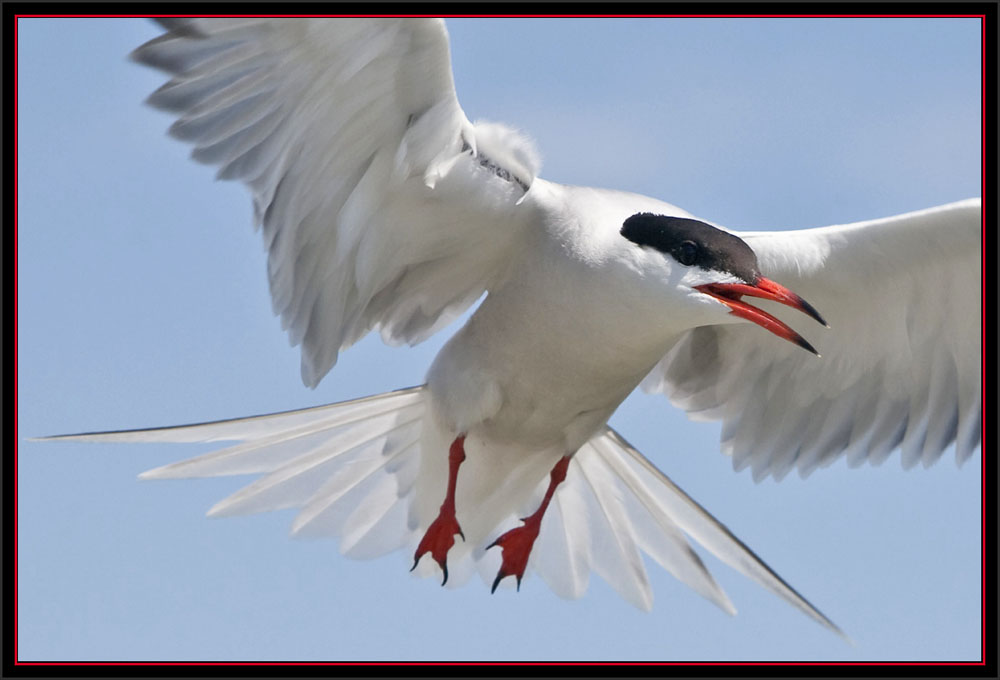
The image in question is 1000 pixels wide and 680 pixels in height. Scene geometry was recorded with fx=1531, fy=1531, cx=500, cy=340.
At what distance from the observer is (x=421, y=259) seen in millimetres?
5316

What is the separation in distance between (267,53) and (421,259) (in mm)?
1073

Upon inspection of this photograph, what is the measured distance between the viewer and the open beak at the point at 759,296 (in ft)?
15.4

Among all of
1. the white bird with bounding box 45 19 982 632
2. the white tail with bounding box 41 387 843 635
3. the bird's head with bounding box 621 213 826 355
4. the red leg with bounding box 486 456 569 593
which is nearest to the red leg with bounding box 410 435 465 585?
the white bird with bounding box 45 19 982 632

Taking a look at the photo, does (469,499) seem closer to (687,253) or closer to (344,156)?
(687,253)

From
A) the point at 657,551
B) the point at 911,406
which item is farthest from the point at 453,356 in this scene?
the point at 911,406

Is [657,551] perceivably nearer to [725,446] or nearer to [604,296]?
[725,446]

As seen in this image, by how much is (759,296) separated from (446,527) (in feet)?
4.56

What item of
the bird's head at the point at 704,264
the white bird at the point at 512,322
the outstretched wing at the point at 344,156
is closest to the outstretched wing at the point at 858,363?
the white bird at the point at 512,322

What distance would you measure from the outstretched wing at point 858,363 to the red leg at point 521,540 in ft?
2.29

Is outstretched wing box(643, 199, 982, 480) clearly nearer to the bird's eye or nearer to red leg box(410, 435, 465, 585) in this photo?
the bird's eye

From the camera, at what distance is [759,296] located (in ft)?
15.8

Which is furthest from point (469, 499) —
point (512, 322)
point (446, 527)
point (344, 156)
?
point (344, 156)

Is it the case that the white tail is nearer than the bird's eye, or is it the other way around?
the bird's eye

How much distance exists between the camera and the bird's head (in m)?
4.84
